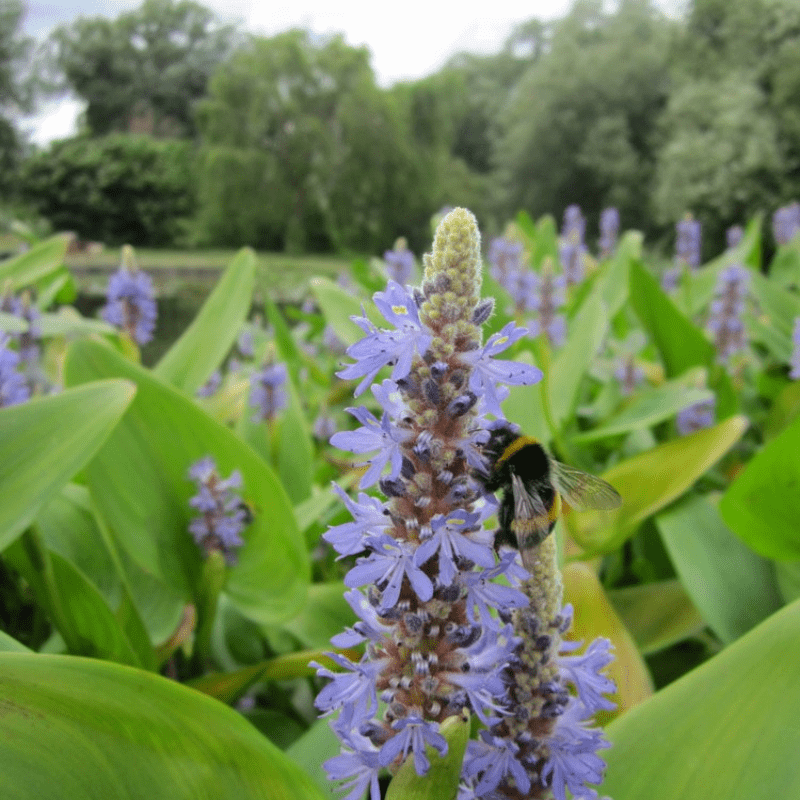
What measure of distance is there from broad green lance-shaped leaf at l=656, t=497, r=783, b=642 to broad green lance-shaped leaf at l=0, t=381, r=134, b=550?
1282mm

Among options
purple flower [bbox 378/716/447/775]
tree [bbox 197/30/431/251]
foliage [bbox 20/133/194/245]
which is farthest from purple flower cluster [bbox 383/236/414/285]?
foliage [bbox 20/133/194/245]

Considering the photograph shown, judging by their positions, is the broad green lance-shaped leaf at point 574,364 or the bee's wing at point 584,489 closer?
the bee's wing at point 584,489

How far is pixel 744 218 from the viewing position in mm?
18672

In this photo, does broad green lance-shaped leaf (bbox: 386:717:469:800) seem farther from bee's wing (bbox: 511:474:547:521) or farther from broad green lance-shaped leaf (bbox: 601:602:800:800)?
broad green lance-shaped leaf (bbox: 601:602:800:800)

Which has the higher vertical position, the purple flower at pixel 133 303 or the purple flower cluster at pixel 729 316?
the purple flower at pixel 133 303

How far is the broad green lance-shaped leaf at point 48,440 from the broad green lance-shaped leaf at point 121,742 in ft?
1.55

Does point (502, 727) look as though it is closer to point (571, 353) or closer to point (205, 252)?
point (571, 353)

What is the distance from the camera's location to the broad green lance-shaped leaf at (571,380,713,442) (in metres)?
2.44

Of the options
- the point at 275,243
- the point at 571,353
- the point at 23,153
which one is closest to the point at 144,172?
the point at 23,153

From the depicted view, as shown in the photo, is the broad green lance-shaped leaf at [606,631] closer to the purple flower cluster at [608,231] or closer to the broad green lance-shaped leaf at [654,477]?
the broad green lance-shaped leaf at [654,477]

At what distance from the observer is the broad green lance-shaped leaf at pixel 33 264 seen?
265 centimetres

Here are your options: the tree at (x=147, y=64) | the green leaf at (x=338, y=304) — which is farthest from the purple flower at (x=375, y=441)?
the tree at (x=147, y=64)

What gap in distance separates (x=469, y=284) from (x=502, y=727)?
48 cm

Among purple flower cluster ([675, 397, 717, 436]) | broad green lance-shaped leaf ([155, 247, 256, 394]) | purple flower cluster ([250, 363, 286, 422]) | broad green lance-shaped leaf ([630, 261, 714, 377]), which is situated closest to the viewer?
broad green lance-shaped leaf ([155, 247, 256, 394])
